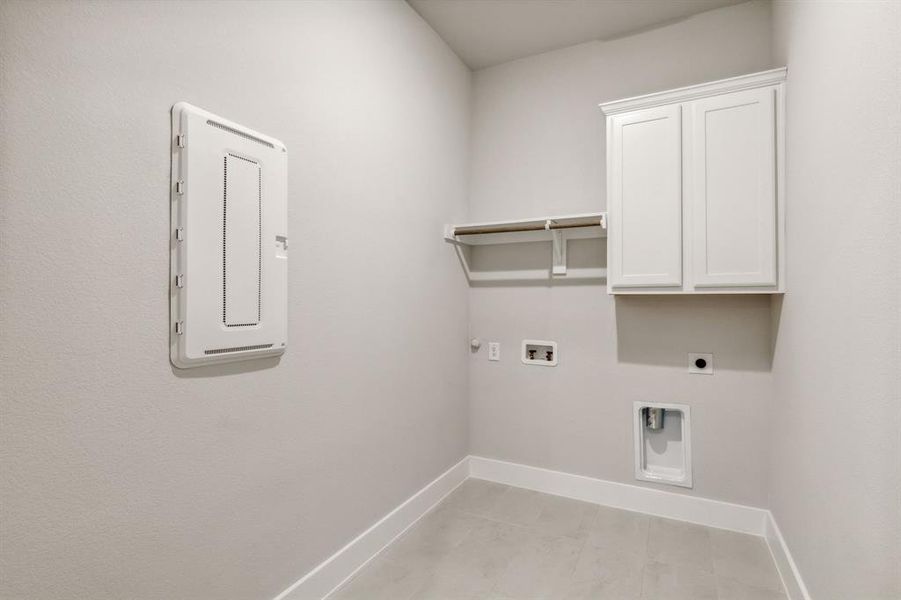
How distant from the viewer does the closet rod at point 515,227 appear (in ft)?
8.48

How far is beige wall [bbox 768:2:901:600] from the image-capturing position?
104cm

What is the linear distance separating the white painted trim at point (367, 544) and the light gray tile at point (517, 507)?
0.35 meters

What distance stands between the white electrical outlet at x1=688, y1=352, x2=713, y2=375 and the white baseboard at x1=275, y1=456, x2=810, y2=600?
72 centimetres

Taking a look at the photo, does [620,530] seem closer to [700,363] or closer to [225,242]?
[700,363]

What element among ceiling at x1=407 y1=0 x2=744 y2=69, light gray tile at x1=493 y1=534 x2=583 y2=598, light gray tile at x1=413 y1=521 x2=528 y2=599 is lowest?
light gray tile at x1=413 y1=521 x2=528 y2=599

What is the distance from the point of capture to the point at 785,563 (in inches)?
75.5

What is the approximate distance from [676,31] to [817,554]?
2699 millimetres

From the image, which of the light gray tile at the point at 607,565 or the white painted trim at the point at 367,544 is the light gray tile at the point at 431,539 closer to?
the white painted trim at the point at 367,544

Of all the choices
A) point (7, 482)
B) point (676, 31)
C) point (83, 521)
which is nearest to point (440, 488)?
point (83, 521)

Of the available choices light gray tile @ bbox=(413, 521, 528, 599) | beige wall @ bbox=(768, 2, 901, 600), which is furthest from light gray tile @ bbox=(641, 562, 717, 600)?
light gray tile @ bbox=(413, 521, 528, 599)

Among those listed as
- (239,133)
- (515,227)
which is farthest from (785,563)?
(239,133)

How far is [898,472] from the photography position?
38.8 inches

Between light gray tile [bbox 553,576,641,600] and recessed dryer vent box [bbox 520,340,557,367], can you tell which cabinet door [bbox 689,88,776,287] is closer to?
recessed dryer vent box [bbox 520,340,557,367]

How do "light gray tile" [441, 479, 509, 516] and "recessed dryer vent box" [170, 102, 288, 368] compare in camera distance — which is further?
"light gray tile" [441, 479, 509, 516]
